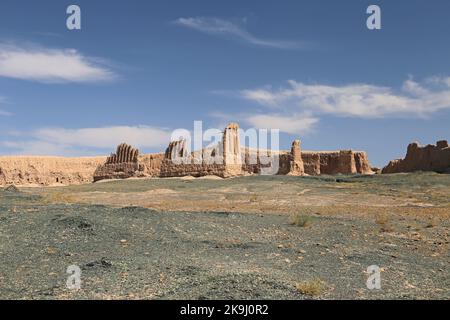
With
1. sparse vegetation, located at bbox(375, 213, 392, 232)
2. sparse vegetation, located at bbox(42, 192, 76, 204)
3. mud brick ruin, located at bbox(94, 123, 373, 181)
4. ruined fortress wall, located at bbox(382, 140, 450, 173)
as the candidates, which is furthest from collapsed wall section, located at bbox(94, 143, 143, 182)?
sparse vegetation, located at bbox(375, 213, 392, 232)

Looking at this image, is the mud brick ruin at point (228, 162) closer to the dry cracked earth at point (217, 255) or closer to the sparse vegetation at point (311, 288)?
the dry cracked earth at point (217, 255)

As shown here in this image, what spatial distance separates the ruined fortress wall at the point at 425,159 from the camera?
173 ft

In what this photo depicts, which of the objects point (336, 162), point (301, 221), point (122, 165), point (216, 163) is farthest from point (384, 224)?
point (122, 165)

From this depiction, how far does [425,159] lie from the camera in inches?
2240

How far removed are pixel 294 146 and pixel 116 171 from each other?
96.5 feet

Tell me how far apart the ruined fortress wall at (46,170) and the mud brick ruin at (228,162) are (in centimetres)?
1155

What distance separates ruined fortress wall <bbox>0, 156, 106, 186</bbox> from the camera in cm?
8188

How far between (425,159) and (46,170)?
210ft

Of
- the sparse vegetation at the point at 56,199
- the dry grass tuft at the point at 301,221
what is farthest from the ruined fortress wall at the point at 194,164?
the dry grass tuft at the point at 301,221

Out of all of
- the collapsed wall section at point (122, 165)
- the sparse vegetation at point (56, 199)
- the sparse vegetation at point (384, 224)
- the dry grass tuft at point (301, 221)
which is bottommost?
the sparse vegetation at point (384, 224)

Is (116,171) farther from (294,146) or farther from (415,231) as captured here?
(415,231)
